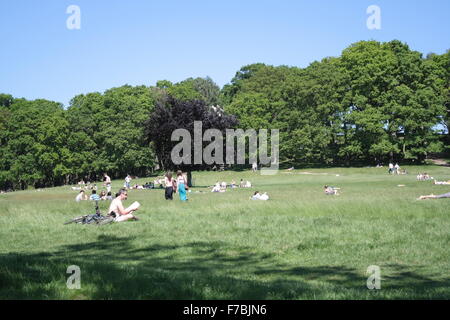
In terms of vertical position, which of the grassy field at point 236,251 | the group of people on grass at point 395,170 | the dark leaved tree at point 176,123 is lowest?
the group of people on grass at point 395,170

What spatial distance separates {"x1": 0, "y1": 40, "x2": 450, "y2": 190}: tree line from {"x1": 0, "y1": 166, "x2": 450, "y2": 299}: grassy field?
47.3m

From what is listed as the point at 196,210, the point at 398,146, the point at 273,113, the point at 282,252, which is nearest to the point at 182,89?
the point at 273,113

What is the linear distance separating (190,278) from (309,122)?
223 ft

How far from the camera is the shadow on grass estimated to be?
7.24 m

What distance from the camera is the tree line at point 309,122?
2724 inches

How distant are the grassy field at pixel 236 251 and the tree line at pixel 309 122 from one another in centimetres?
4727

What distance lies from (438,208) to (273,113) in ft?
208

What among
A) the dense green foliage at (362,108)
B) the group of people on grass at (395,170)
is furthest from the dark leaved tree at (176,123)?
the dense green foliage at (362,108)

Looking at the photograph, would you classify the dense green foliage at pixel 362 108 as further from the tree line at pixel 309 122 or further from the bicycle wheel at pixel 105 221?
the bicycle wheel at pixel 105 221

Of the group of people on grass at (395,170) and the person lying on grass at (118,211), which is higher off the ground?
the person lying on grass at (118,211)

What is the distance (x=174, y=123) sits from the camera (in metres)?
46.9

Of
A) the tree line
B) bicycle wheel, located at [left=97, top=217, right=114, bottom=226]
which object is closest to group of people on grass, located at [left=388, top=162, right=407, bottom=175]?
→ the tree line

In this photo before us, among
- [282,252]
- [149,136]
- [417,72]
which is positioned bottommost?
[282,252]
